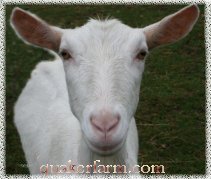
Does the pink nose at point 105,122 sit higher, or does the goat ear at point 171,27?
the goat ear at point 171,27

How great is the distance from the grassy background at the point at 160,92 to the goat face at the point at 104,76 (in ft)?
9.98

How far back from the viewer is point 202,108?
7.27 meters

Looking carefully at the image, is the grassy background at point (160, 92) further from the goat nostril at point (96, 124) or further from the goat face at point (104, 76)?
the goat nostril at point (96, 124)

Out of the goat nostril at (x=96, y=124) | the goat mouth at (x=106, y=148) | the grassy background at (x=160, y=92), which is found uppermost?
the goat nostril at (x=96, y=124)

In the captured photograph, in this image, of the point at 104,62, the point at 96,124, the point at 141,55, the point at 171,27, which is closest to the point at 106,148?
the point at 96,124

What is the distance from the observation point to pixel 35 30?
12.0 ft

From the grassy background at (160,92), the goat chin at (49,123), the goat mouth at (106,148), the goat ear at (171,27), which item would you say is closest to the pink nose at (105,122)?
the goat mouth at (106,148)

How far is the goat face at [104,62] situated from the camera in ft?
9.34

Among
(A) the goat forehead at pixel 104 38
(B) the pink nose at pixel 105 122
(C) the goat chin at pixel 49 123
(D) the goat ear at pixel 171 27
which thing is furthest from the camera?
(C) the goat chin at pixel 49 123

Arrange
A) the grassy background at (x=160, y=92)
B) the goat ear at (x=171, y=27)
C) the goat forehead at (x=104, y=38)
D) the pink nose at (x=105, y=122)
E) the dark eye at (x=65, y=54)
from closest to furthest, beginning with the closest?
1. the pink nose at (x=105, y=122)
2. the goat forehead at (x=104, y=38)
3. the dark eye at (x=65, y=54)
4. the goat ear at (x=171, y=27)
5. the grassy background at (x=160, y=92)

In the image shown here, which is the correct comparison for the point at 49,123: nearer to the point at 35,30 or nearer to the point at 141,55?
the point at 35,30

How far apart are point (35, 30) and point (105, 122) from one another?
1.26m

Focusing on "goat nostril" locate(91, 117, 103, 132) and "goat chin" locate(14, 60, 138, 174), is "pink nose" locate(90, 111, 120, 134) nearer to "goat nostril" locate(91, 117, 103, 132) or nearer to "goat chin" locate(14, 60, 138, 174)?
"goat nostril" locate(91, 117, 103, 132)

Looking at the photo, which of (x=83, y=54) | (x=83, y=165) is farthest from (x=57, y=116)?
(x=83, y=54)
